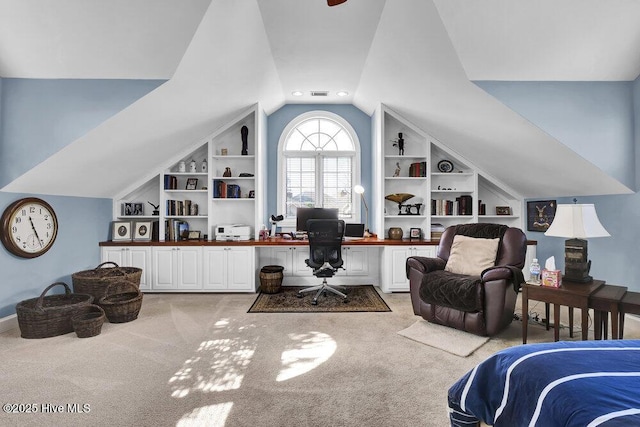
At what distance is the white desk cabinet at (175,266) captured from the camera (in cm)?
451

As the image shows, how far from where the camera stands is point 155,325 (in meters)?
3.35

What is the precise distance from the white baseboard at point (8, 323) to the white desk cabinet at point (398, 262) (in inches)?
163

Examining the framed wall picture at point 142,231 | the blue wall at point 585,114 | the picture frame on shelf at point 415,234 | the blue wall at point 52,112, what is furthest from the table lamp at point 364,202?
the framed wall picture at point 142,231

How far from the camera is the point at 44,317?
9.74 feet

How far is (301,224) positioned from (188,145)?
6.60ft

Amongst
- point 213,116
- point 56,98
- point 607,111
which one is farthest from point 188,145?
point 607,111

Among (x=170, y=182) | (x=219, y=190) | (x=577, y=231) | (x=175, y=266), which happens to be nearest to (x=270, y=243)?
(x=219, y=190)

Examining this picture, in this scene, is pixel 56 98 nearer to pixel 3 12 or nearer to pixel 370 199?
pixel 3 12

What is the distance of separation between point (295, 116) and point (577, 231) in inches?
161

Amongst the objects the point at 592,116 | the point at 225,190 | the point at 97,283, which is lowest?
the point at 97,283

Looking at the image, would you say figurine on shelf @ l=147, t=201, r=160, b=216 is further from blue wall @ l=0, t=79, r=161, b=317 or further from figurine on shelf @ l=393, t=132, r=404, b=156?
figurine on shelf @ l=393, t=132, r=404, b=156

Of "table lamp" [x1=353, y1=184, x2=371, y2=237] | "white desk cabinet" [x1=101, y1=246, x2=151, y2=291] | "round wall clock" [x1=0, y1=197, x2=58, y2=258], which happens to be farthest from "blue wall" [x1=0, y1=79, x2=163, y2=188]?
"table lamp" [x1=353, y1=184, x2=371, y2=237]

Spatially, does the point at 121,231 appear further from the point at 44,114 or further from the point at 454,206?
the point at 454,206

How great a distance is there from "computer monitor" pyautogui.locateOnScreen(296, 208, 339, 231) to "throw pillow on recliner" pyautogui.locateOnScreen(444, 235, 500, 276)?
1.81 meters
